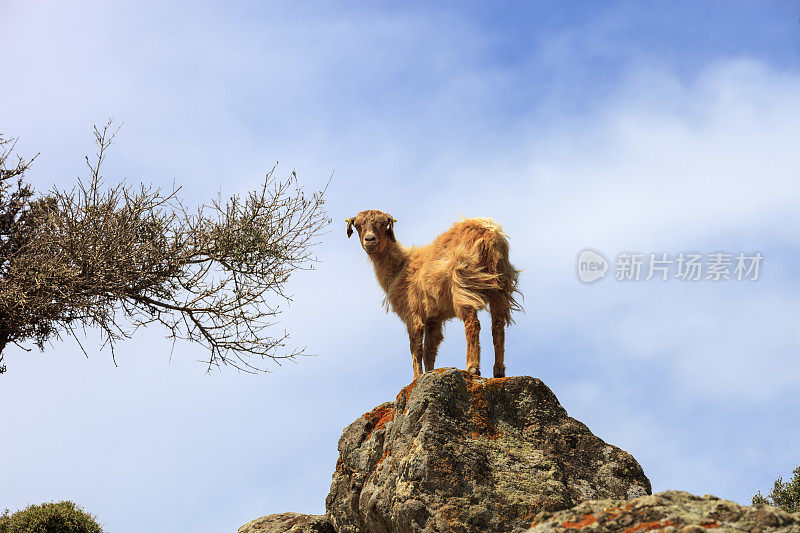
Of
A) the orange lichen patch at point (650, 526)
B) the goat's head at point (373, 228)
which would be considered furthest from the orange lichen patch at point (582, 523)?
the goat's head at point (373, 228)

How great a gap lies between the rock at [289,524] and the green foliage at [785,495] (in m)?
8.36

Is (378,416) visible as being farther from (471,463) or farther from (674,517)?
(674,517)

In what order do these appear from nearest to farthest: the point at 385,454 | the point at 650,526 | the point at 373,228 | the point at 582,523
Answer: the point at 650,526
the point at 582,523
the point at 385,454
the point at 373,228

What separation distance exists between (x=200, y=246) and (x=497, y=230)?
6.82 m

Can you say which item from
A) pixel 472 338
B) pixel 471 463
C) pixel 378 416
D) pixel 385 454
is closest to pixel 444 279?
pixel 472 338

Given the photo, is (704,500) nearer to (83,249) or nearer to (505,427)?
(505,427)

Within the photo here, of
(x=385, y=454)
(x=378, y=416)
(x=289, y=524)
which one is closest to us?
(x=385, y=454)

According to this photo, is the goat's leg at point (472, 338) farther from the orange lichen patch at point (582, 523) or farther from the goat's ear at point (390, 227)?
the orange lichen patch at point (582, 523)

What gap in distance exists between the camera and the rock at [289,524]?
32.1ft

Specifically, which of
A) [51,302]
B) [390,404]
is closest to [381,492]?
[390,404]

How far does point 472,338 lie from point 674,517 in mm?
4498

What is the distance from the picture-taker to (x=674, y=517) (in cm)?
570

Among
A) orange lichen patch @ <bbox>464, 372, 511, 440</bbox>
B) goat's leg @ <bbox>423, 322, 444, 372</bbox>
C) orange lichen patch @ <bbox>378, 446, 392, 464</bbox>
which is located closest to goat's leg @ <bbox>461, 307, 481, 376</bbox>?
orange lichen patch @ <bbox>464, 372, 511, 440</bbox>

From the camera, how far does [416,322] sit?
11195 millimetres
